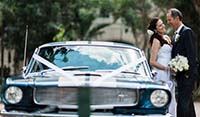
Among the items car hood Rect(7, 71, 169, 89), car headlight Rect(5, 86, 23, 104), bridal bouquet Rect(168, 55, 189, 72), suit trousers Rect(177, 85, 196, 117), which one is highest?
bridal bouquet Rect(168, 55, 189, 72)

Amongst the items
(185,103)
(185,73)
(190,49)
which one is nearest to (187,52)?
(190,49)

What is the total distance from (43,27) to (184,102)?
16372mm

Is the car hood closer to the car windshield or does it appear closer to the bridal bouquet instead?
the car windshield

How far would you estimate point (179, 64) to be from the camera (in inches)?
340

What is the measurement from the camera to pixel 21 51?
83.4 ft

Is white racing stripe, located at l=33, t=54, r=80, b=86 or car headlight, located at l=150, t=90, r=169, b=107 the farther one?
car headlight, located at l=150, t=90, r=169, b=107

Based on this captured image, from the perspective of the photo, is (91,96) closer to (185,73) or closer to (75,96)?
Result: (75,96)

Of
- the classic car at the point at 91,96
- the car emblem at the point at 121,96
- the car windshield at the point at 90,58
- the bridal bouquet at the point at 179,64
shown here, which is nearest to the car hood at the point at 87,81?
the classic car at the point at 91,96

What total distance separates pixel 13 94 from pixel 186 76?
3.11 m

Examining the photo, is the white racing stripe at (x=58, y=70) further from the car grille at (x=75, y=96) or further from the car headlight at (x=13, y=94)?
the car headlight at (x=13, y=94)

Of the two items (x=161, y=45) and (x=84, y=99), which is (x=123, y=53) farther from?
(x=84, y=99)

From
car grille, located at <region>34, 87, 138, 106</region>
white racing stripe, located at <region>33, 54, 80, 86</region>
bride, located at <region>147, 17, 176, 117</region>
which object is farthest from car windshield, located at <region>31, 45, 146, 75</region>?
car grille, located at <region>34, 87, 138, 106</region>

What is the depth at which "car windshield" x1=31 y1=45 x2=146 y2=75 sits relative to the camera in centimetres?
816

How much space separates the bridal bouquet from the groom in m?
0.16
